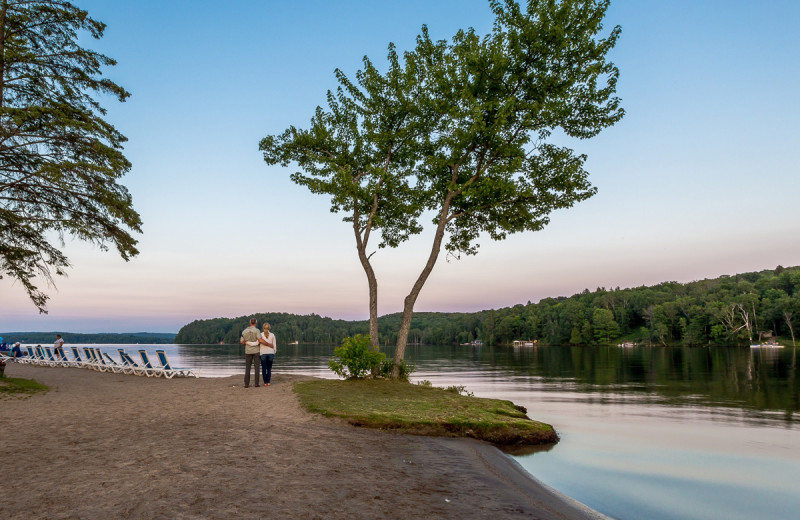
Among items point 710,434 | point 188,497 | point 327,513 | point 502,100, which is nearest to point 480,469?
point 327,513

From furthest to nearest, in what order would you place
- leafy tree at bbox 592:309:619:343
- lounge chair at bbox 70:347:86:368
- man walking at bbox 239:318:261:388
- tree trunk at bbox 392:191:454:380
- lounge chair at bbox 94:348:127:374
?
leafy tree at bbox 592:309:619:343 < lounge chair at bbox 70:347:86:368 < lounge chair at bbox 94:348:127:374 < tree trunk at bbox 392:191:454:380 < man walking at bbox 239:318:261:388

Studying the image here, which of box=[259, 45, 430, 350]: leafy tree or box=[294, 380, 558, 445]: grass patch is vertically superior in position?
box=[259, 45, 430, 350]: leafy tree

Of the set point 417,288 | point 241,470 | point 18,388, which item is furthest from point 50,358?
point 241,470

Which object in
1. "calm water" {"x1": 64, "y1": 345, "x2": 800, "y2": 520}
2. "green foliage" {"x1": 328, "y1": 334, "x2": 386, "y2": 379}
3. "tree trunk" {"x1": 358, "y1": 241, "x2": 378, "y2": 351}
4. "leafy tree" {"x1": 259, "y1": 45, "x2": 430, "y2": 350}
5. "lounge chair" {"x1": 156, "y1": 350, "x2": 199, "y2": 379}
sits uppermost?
"leafy tree" {"x1": 259, "y1": 45, "x2": 430, "y2": 350}

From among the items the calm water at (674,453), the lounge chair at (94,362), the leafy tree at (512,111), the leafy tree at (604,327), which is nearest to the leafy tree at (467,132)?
the leafy tree at (512,111)

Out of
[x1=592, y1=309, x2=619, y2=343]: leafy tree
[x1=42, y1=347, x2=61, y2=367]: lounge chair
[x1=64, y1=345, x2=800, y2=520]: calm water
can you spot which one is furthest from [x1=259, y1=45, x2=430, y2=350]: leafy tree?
[x1=592, y1=309, x2=619, y2=343]: leafy tree

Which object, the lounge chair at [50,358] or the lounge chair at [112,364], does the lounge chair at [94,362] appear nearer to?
the lounge chair at [112,364]

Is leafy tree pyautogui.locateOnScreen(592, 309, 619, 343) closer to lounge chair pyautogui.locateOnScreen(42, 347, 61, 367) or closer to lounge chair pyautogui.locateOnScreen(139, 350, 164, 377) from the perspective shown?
lounge chair pyautogui.locateOnScreen(42, 347, 61, 367)

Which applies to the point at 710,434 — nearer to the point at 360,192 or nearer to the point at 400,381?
the point at 400,381

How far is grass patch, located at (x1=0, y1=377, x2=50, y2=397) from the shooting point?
1517cm

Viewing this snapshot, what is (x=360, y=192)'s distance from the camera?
19.9 meters

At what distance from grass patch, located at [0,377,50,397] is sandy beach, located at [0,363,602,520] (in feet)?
9.42

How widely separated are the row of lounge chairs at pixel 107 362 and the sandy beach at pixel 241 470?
36.9 feet

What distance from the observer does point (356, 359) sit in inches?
722
